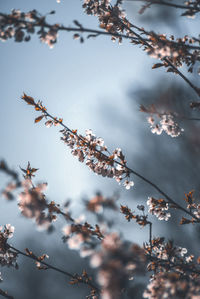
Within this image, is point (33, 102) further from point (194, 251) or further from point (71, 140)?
point (194, 251)

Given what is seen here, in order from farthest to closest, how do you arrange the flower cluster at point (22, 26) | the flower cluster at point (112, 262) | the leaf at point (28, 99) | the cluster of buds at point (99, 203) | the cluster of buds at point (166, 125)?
the leaf at point (28, 99), the cluster of buds at point (166, 125), the flower cluster at point (22, 26), the cluster of buds at point (99, 203), the flower cluster at point (112, 262)

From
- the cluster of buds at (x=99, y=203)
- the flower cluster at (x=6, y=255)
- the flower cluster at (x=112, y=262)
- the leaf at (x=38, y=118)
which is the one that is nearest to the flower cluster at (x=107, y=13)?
the leaf at (x=38, y=118)

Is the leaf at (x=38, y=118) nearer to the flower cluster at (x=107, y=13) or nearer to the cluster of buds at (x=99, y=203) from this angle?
the flower cluster at (x=107, y=13)

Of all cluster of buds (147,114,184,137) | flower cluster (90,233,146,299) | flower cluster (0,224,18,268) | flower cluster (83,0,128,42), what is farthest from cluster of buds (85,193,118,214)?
flower cluster (83,0,128,42)

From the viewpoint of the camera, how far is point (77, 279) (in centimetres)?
236

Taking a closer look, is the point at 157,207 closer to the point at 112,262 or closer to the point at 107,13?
the point at 112,262

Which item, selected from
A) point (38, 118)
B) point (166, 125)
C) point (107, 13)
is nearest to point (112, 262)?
point (166, 125)

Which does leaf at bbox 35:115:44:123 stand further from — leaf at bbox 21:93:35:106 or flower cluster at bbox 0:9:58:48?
flower cluster at bbox 0:9:58:48

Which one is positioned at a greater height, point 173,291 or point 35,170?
point 35,170

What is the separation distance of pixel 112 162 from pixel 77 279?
4.98 feet

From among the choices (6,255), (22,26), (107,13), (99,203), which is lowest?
(6,255)

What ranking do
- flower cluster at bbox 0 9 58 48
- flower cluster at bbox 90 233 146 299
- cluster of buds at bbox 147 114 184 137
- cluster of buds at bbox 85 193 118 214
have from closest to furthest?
flower cluster at bbox 90 233 146 299 < cluster of buds at bbox 85 193 118 214 < flower cluster at bbox 0 9 58 48 < cluster of buds at bbox 147 114 184 137

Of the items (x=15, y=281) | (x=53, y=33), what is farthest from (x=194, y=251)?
(x=15, y=281)

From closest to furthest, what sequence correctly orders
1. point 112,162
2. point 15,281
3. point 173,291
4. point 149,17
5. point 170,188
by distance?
point 173,291
point 112,162
point 149,17
point 170,188
point 15,281
